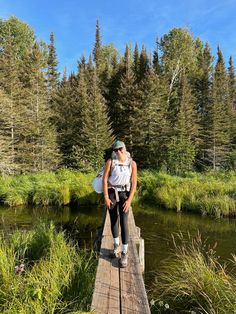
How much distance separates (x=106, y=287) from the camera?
398cm

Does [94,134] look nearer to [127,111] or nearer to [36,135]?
[36,135]

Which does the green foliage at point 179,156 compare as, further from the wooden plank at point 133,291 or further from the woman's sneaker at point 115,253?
the wooden plank at point 133,291

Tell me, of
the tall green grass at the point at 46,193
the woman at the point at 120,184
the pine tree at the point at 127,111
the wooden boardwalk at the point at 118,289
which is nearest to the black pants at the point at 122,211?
the woman at the point at 120,184

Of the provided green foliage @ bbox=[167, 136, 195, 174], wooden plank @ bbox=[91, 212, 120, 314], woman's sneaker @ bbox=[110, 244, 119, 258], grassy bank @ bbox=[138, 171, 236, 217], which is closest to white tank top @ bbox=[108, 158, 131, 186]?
woman's sneaker @ bbox=[110, 244, 119, 258]

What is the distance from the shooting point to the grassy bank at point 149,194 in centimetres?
1539

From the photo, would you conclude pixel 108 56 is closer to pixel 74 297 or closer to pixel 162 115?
pixel 162 115

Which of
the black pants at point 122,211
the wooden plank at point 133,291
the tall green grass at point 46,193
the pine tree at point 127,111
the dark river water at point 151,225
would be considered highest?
the pine tree at point 127,111

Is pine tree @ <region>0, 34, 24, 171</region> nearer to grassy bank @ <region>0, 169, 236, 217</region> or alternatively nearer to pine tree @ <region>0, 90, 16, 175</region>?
pine tree @ <region>0, 90, 16, 175</region>

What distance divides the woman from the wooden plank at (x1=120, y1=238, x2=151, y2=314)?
0.85ft

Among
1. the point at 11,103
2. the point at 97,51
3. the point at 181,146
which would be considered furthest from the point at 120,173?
the point at 97,51

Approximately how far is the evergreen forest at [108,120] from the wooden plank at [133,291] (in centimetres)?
1994

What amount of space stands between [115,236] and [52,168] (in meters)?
23.7

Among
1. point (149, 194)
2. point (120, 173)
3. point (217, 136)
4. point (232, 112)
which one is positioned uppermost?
point (232, 112)

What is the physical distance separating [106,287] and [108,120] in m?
29.7
